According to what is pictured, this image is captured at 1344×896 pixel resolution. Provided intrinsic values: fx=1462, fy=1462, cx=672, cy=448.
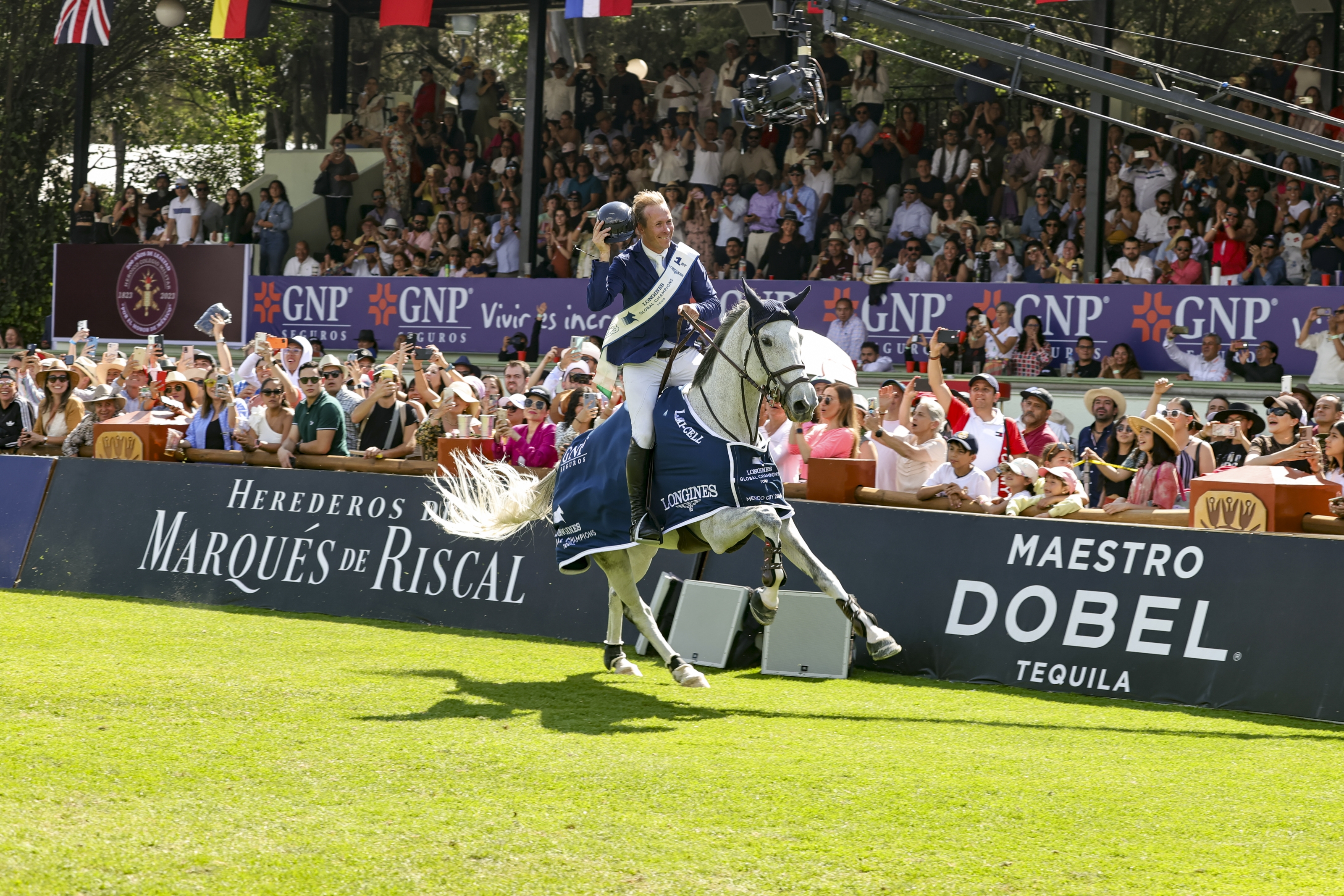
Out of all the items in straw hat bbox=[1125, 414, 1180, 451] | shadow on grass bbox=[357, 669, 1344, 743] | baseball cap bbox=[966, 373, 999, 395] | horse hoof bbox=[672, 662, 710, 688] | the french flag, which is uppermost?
the french flag

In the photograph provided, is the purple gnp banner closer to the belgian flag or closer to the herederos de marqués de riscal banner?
the belgian flag

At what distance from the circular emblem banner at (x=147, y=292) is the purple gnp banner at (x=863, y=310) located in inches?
68.9

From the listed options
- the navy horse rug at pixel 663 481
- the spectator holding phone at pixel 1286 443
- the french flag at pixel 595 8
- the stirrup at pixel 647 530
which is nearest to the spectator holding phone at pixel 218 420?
the navy horse rug at pixel 663 481

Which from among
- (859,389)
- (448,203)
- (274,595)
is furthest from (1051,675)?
(448,203)

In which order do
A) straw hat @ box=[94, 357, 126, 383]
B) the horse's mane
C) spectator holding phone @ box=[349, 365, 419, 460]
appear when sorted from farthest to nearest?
straw hat @ box=[94, 357, 126, 383], spectator holding phone @ box=[349, 365, 419, 460], the horse's mane

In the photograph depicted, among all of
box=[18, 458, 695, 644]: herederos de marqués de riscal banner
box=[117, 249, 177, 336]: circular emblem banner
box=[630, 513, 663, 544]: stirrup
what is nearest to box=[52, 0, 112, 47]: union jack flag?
box=[117, 249, 177, 336]: circular emblem banner

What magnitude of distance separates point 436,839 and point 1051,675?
4622 mm

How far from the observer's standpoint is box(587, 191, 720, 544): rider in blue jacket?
27.0 feet

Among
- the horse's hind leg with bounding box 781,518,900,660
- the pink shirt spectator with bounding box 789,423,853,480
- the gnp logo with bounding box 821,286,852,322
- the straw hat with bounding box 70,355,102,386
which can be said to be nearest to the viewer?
the horse's hind leg with bounding box 781,518,900,660

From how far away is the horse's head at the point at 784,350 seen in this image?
734cm

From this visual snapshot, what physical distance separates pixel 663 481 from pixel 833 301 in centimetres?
952

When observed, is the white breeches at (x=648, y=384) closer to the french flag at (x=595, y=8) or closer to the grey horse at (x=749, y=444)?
the grey horse at (x=749, y=444)

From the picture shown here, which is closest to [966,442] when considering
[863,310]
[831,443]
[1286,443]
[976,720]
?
[831,443]

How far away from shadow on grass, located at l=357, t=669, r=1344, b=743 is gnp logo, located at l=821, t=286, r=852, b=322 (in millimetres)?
9127
